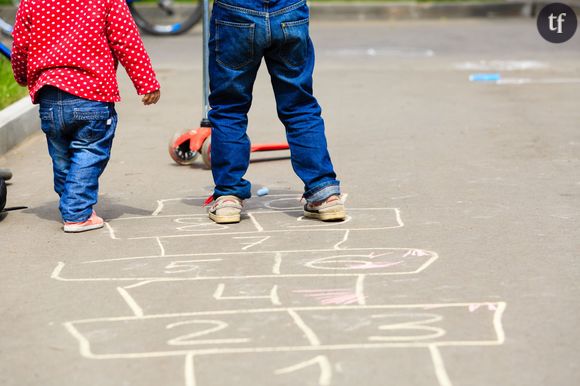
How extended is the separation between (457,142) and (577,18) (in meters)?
9.26

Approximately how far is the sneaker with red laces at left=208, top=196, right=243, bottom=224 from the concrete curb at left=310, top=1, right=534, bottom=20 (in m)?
11.2

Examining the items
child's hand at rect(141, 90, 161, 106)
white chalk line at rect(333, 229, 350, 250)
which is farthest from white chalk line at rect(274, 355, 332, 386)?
child's hand at rect(141, 90, 161, 106)

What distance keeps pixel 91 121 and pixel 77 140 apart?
0.13m

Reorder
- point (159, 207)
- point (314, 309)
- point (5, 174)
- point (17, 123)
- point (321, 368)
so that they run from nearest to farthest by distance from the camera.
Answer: point (321, 368), point (314, 309), point (159, 207), point (5, 174), point (17, 123)

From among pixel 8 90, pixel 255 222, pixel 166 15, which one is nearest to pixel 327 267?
pixel 255 222

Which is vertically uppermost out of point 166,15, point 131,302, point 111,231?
point 131,302

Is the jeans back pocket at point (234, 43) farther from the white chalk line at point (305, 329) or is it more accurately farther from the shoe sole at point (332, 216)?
the white chalk line at point (305, 329)

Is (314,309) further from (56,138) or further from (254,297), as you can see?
(56,138)

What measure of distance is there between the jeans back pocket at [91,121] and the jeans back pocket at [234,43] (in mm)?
588

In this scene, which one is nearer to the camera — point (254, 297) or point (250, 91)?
point (254, 297)

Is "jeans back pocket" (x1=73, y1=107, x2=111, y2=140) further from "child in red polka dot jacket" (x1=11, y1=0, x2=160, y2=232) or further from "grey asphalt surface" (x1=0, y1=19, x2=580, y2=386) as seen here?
"grey asphalt surface" (x1=0, y1=19, x2=580, y2=386)

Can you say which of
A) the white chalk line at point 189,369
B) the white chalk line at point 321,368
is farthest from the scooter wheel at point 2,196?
the white chalk line at point 321,368

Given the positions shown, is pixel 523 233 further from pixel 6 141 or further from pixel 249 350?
pixel 6 141

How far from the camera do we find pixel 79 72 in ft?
18.2
